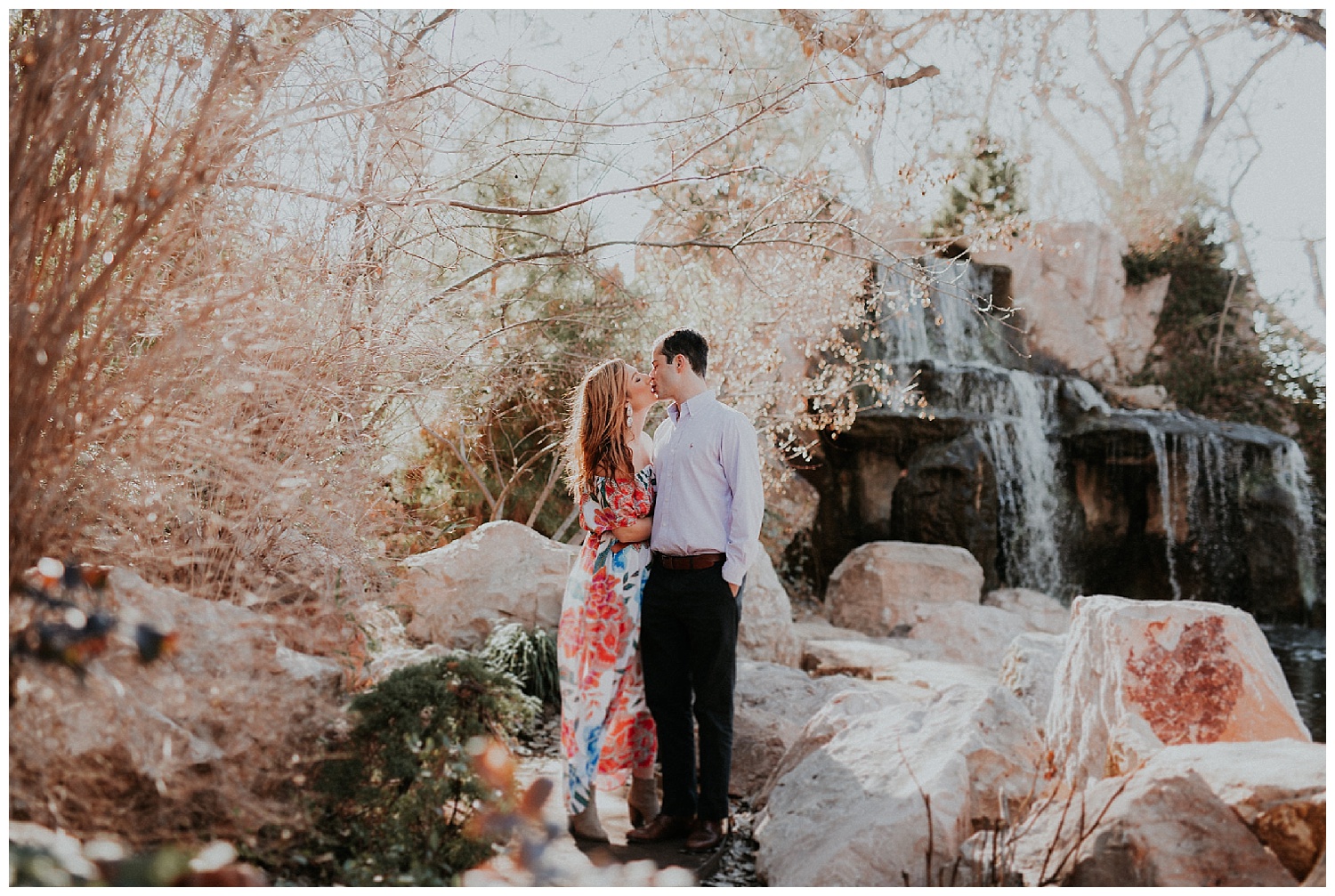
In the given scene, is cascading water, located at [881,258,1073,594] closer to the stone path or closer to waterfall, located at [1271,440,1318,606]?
waterfall, located at [1271,440,1318,606]

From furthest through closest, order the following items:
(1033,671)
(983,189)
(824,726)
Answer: (983,189), (1033,671), (824,726)

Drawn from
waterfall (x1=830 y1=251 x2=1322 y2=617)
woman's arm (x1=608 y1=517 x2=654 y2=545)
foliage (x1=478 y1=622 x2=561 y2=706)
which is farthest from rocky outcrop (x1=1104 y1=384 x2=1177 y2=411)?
woman's arm (x1=608 y1=517 x2=654 y2=545)

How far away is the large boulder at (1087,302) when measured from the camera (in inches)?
568

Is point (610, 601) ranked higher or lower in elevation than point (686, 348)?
lower

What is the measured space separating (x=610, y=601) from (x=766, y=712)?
140 centimetres

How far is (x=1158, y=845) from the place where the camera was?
2.62 m

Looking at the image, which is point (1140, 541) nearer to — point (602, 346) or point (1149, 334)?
point (1149, 334)

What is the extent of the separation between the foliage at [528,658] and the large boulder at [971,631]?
374 cm

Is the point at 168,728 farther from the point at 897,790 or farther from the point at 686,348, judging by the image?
the point at 897,790

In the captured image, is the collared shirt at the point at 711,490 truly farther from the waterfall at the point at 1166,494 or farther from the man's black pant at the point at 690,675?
the waterfall at the point at 1166,494

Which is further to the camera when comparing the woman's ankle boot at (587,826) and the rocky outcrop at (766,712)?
the rocky outcrop at (766,712)

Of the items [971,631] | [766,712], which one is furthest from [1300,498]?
[766,712]

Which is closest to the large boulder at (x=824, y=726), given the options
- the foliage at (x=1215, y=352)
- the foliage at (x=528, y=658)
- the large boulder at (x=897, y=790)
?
the large boulder at (x=897, y=790)

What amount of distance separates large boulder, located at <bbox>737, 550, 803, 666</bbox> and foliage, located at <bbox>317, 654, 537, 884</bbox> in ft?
12.1
